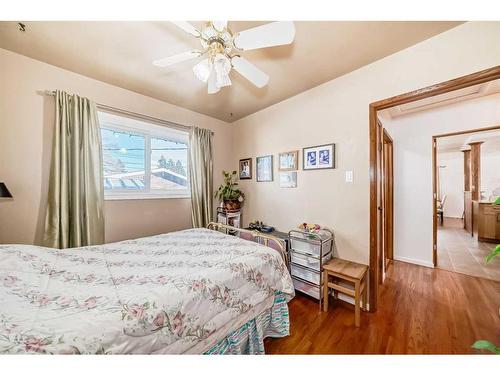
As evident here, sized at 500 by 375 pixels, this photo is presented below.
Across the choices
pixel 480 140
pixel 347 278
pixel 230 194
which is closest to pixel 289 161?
pixel 230 194

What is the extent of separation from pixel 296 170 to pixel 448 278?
239 cm

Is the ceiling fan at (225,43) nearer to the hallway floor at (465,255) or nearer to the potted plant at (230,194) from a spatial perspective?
the potted plant at (230,194)

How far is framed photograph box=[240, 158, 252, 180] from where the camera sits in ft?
10.3

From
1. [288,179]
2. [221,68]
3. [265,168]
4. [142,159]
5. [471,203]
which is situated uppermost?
[221,68]

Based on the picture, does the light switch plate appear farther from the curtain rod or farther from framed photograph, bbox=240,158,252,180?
the curtain rod

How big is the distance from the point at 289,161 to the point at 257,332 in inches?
74.5

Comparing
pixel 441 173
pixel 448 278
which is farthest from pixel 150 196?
pixel 441 173

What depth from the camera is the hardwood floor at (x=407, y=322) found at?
143 centimetres

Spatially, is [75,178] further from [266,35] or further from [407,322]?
[407,322]

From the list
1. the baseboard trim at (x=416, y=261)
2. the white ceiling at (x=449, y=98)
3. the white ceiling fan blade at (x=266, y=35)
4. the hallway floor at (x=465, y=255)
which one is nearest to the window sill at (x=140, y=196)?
the white ceiling fan blade at (x=266, y=35)

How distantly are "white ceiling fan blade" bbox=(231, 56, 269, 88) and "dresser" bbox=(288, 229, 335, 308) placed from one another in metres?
1.56

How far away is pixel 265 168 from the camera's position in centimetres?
288

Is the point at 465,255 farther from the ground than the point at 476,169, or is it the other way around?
the point at 476,169
